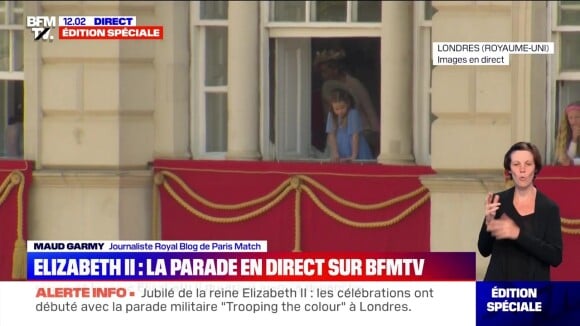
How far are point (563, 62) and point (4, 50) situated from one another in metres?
5.44

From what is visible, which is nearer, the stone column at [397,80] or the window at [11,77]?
the stone column at [397,80]

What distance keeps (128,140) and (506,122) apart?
3.69 m

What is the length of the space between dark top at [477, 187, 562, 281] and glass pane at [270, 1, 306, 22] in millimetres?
7360

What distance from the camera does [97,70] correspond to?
1820 centimetres

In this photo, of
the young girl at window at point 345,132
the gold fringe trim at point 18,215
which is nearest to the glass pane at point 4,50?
the gold fringe trim at point 18,215

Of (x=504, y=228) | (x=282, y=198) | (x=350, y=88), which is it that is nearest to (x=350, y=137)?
(x=350, y=88)

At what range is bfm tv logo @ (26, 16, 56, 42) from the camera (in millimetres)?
18312

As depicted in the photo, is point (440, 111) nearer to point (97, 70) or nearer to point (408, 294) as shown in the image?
point (97, 70)

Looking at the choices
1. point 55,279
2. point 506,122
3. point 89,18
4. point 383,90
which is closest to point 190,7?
point 89,18

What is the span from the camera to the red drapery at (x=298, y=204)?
58.0 ft

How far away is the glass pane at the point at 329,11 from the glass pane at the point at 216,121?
1259mm

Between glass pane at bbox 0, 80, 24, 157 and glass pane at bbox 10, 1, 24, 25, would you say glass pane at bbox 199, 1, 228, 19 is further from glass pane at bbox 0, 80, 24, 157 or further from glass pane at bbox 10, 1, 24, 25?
glass pane at bbox 0, 80, 24, 157

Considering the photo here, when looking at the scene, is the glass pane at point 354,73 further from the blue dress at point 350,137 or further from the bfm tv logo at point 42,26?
the bfm tv logo at point 42,26

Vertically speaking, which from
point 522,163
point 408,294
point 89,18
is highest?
point 89,18
